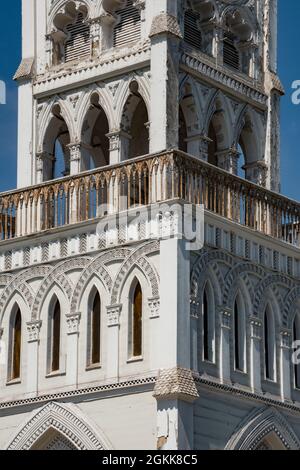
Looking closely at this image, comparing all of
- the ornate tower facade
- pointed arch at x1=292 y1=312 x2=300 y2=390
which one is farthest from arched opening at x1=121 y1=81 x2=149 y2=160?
pointed arch at x1=292 y1=312 x2=300 y2=390

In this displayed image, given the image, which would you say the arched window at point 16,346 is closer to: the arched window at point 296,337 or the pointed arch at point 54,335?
the pointed arch at point 54,335

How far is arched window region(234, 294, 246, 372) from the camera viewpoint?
39.6m

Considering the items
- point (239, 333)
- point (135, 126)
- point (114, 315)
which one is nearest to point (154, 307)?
point (114, 315)

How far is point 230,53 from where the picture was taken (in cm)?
4331

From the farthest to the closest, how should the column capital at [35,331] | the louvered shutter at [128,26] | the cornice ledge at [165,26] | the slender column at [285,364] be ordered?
the louvered shutter at [128,26] → the cornice ledge at [165,26] → the slender column at [285,364] → the column capital at [35,331]

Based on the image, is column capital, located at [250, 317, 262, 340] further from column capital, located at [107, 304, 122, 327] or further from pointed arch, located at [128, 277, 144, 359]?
column capital, located at [107, 304, 122, 327]

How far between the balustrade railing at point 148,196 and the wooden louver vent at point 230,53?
342cm

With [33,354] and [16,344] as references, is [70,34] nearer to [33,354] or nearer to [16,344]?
[16,344]

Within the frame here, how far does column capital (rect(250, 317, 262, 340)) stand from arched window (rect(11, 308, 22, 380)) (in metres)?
4.79

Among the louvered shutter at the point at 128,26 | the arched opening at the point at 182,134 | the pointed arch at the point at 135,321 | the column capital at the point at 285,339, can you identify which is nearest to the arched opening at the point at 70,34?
the louvered shutter at the point at 128,26

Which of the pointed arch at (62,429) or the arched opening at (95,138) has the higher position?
the arched opening at (95,138)

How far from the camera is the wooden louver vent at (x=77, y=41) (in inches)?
1689

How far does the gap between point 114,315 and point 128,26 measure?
684cm

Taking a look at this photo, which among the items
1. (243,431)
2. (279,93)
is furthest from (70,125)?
(243,431)
